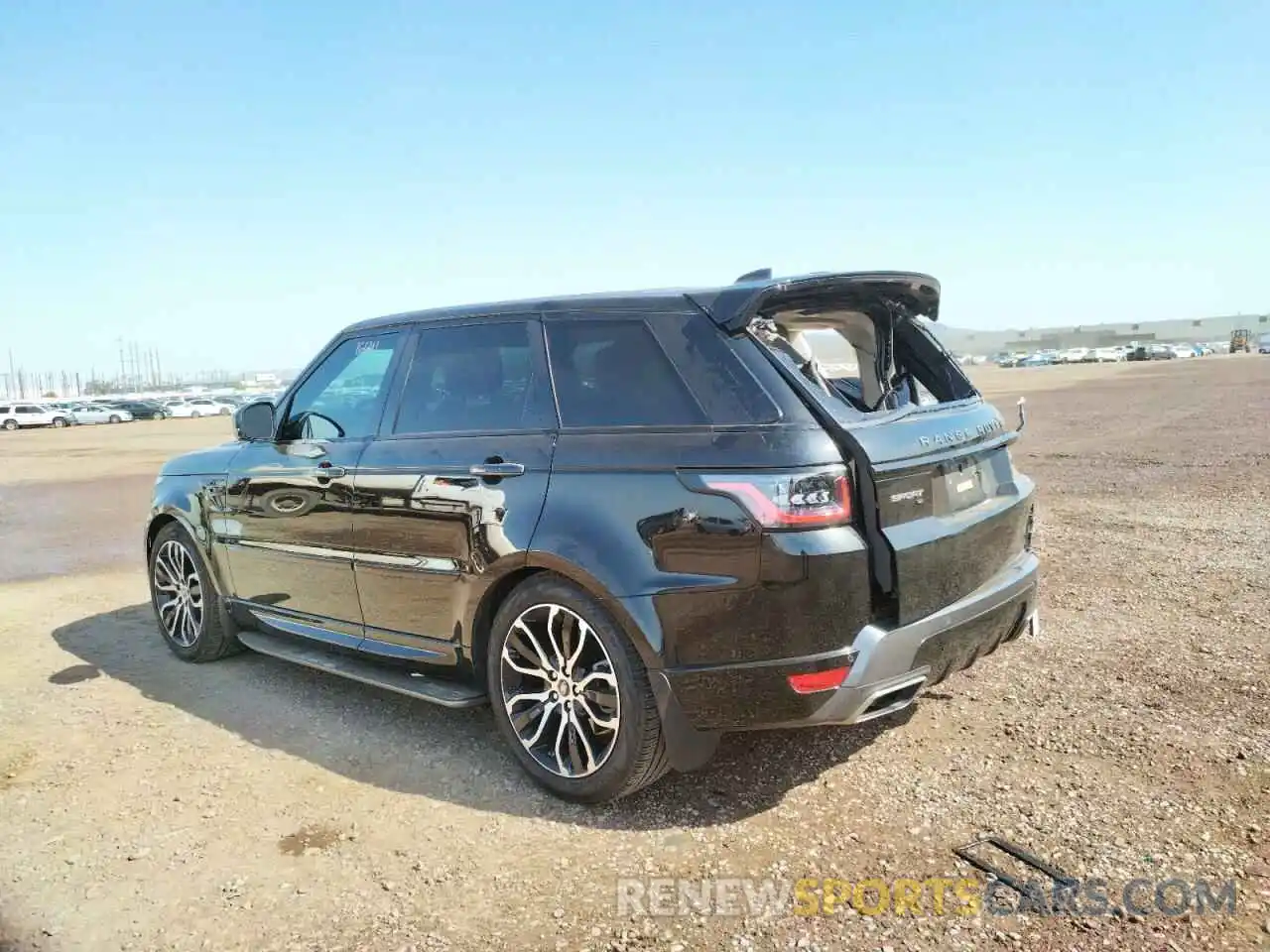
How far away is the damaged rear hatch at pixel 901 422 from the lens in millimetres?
3271

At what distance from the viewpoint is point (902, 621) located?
3279mm

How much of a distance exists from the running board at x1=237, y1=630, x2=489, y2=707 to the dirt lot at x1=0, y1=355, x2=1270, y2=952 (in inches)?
11.0

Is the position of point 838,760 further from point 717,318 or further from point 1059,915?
point 717,318

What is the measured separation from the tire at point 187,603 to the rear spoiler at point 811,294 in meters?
3.54

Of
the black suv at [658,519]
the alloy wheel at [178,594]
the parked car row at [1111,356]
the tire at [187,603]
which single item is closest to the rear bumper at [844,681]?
the black suv at [658,519]

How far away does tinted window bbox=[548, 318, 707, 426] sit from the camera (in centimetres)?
348

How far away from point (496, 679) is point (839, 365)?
6.39ft

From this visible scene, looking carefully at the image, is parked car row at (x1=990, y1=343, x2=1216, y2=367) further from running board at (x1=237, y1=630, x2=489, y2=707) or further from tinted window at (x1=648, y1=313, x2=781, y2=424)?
tinted window at (x1=648, y1=313, x2=781, y2=424)

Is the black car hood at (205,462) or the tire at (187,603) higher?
the black car hood at (205,462)

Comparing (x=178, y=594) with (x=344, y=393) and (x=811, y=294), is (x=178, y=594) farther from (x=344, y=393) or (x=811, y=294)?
(x=811, y=294)

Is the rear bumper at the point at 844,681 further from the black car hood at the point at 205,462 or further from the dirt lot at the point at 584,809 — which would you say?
the black car hood at the point at 205,462

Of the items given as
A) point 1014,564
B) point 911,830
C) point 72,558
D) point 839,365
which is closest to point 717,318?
point 839,365

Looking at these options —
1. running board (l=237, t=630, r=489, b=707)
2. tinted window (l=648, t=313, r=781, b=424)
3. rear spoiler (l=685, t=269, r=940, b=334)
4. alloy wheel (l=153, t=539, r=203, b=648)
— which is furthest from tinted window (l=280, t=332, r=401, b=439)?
rear spoiler (l=685, t=269, r=940, b=334)

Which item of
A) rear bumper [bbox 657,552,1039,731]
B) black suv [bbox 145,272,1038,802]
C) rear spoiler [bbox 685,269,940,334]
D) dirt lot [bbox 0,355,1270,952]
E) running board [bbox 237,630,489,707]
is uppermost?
rear spoiler [bbox 685,269,940,334]
